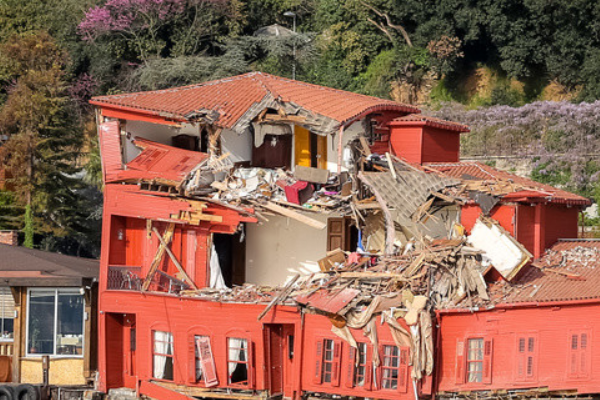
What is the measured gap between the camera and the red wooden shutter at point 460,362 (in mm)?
35094

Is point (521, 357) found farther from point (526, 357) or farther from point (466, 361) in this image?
point (466, 361)

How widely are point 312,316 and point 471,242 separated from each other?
482 cm

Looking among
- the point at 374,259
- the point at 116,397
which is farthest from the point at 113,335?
the point at 374,259

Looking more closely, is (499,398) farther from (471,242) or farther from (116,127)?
(116,127)

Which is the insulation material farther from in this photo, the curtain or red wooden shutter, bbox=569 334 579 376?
the curtain

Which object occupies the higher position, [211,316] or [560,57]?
[560,57]

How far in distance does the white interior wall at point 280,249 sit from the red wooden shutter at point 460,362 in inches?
277

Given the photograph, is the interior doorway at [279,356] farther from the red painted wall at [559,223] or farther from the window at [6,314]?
the window at [6,314]

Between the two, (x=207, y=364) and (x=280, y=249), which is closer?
(x=207, y=364)

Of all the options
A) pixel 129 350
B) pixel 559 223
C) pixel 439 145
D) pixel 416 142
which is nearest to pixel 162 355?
pixel 129 350

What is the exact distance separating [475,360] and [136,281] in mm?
10334

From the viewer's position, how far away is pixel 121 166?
39.6m

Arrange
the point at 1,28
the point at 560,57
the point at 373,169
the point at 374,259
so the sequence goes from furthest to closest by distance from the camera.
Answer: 1. the point at 1,28
2. the point at 560,57
3. the point at 373,169
4. the point at 374,259

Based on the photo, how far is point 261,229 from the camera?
4169cm
